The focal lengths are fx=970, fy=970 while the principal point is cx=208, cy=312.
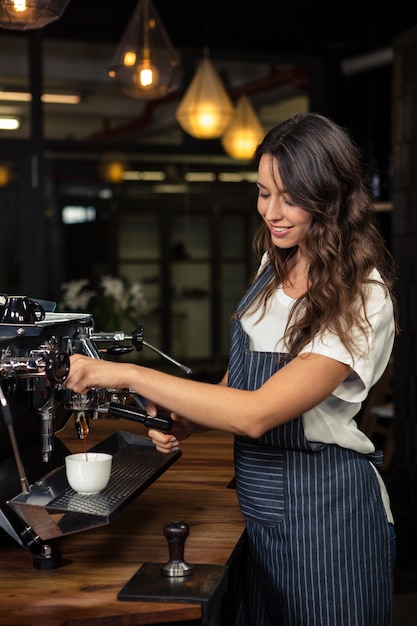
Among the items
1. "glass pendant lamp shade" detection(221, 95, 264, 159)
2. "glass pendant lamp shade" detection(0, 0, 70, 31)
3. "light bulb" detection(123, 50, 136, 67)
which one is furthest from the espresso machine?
"glass pendant lamp shade" detection(221, 95, 264, 159)

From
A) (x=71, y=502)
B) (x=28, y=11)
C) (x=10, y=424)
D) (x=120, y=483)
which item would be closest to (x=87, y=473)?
(x=71, y=502)

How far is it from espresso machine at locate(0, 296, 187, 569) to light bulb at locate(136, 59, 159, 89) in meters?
2.16

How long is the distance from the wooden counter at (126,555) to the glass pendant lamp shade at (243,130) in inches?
159

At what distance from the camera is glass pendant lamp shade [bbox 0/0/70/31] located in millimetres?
2719

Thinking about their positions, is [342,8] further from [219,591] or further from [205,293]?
[219,591]

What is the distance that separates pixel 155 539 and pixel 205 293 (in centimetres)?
456

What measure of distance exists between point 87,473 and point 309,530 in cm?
43

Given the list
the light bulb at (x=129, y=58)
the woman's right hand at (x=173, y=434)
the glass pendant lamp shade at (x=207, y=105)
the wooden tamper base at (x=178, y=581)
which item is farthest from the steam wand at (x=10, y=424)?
the glass pendant lamp shade at (x=207, y=105)

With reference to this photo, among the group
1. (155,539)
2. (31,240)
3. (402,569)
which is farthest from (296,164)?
(31,240)

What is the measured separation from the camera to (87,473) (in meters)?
1.73

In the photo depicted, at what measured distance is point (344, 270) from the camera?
71.5 inches

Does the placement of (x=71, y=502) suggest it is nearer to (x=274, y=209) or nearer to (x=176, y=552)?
(x=176, y=552)

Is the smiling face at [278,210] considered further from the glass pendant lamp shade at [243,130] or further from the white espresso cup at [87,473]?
the glass pendant lamp shade at [243,130]

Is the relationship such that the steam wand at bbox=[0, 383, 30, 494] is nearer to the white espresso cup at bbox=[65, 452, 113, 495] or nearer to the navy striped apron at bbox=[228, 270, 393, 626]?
the white espresso cup at bbox=[65, 452, 113, 495]
